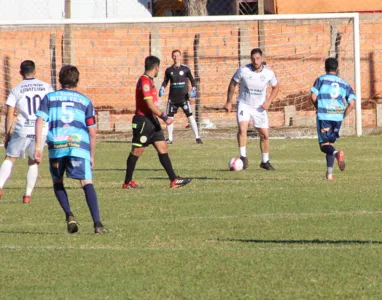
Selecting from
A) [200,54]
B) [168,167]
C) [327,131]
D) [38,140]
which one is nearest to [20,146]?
[168,167]

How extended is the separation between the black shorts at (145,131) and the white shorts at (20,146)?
174cm

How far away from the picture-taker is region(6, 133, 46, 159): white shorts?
14.4 metres

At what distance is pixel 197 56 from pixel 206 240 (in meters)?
18.7

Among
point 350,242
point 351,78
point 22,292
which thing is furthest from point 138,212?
point 351,78

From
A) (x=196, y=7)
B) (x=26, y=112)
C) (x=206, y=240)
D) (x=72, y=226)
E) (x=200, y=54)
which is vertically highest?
(x=196, y=7)

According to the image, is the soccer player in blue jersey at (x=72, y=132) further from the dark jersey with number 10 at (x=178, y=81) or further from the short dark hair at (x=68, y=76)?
the dark jersey with number 10 at (x=178, y=81)

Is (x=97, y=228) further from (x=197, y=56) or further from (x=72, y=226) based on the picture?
(x=197, y=56)

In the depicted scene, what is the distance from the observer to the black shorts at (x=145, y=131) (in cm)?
1565

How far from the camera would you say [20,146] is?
1449 centimetres

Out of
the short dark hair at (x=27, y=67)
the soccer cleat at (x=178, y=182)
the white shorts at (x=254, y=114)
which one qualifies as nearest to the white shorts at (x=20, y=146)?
the short dark hair at (x=27, y=67)

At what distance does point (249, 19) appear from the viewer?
26516 millimetres

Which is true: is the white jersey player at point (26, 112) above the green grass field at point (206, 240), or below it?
above

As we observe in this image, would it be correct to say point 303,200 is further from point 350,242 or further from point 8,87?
point 8,87

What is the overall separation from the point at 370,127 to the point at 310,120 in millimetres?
1610
